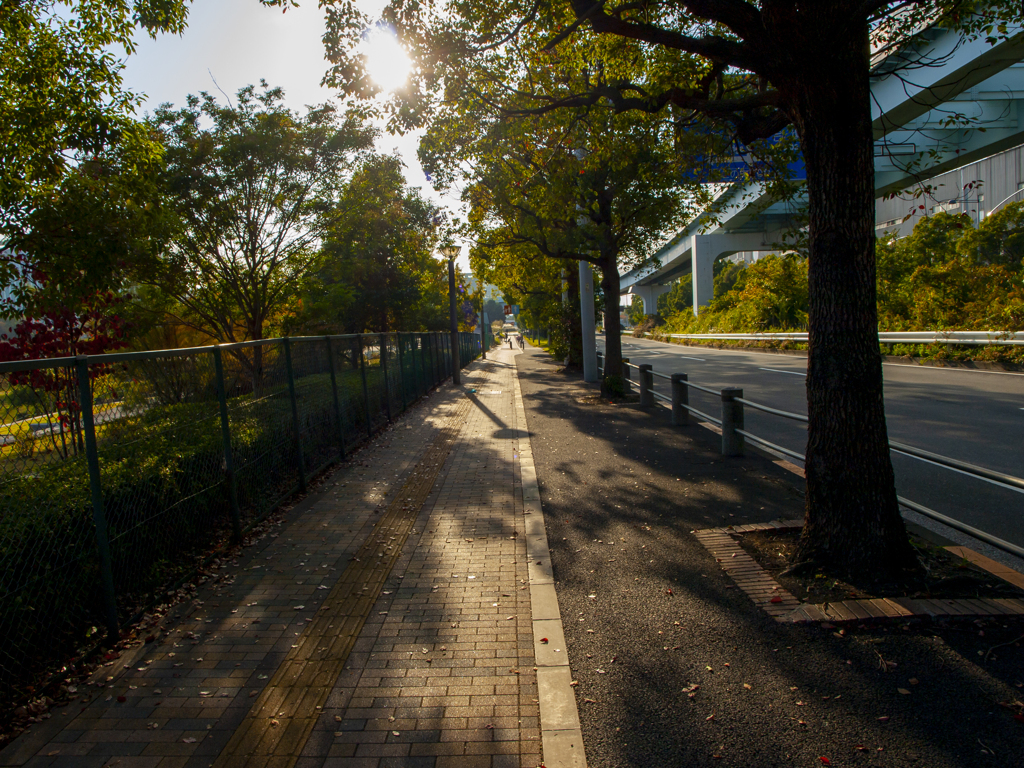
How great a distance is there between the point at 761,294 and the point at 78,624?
125 ft

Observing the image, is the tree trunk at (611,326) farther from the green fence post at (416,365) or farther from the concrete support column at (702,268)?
the concrete support column at (702,268)

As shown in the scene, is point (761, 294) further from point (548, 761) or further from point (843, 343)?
point (548, 761)

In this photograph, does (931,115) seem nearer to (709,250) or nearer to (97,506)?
(709,250)

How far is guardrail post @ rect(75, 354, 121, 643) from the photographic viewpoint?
12.0ft

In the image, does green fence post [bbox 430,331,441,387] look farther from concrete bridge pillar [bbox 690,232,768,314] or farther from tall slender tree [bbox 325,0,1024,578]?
concrete bridge pillar [bbox 690,232,768,314]

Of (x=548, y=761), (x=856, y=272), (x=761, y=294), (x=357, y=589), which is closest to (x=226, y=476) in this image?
(x=357, y=589)

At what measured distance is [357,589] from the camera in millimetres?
4582

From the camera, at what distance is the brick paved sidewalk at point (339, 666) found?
9.29 ft

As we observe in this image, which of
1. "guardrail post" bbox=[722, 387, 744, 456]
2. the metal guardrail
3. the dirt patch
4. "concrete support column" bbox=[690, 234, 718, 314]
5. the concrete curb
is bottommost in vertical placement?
the concrete curb

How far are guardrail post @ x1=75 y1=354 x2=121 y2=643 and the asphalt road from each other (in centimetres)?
615

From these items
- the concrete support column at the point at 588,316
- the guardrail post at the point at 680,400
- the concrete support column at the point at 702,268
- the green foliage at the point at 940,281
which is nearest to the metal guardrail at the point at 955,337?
the green foliage at the point at 940,281

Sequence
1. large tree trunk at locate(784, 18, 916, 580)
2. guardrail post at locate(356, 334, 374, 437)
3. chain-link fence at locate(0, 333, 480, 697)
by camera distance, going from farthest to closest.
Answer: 1. guardrail post at locate(356, 334, 374, 437)
2. large tree trunk at locate(784, 18, 916, 580)
3. chain-link fence at locate(0, 333, 480, 697)

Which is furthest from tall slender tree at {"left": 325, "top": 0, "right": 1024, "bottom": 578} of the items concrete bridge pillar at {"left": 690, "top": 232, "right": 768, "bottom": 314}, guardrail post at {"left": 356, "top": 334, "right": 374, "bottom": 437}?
concrete bridge pillar at {"left": 690, "top": 232, "right": 768, "bottom": 314}

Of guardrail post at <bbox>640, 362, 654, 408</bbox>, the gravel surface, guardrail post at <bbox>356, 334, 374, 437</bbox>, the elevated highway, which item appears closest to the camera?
the gravel surface
